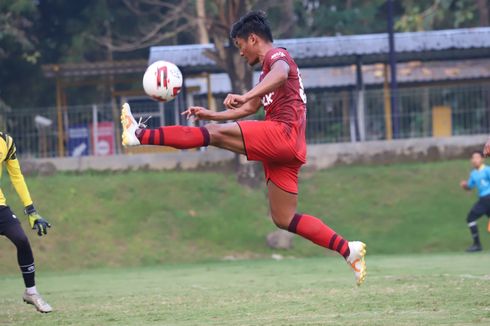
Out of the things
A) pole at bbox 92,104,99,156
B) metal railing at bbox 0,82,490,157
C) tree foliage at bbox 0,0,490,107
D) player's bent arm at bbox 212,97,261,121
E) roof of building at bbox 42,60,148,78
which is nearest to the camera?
player's bent arm at bbox 212,97,261,121

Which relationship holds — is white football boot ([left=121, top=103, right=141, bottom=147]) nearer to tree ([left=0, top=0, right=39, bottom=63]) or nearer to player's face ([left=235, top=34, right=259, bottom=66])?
player's face ([left=235, top=34, right=259, bottom=66])

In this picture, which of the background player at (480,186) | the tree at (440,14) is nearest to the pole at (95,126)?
the background player at (480,186)

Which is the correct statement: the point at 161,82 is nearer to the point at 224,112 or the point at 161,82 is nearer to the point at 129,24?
the point at 224,112

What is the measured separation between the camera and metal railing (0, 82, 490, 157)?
92.5 ft

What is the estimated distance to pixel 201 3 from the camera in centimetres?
3434

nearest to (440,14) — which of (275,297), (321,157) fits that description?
(321,157)

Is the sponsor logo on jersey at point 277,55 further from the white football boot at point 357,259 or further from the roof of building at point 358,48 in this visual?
the roof of building at point 358,48

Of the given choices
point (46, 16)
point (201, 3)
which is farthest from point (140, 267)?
point (46, 16)

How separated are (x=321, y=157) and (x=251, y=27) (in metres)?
18.6

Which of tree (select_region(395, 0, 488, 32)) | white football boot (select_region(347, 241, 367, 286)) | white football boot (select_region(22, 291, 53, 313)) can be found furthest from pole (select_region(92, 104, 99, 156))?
white football boot (select_region(347, 241, 367, 286))

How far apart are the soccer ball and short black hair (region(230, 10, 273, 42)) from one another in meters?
0.75

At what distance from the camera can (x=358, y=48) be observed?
30.5 meters

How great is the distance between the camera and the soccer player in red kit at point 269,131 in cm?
905

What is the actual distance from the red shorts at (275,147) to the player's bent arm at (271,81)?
36cm
